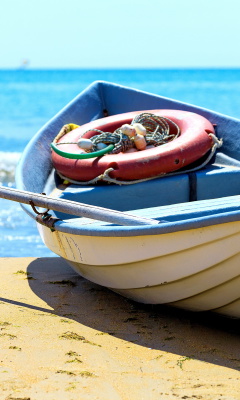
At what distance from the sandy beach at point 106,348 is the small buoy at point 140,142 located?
3.37ft

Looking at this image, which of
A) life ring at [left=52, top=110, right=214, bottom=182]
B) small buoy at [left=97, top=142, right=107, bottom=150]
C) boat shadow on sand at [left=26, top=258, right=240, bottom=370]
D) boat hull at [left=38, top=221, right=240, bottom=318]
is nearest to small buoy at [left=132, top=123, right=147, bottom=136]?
life ring at [left=52, top=110, right=214, bottom=182]

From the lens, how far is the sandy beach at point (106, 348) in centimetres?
254

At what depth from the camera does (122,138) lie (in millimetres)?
4254

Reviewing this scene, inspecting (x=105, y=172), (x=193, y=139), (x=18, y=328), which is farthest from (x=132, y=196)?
(x=18, y=328)

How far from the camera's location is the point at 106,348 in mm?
2963

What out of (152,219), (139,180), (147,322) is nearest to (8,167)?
(139,180)

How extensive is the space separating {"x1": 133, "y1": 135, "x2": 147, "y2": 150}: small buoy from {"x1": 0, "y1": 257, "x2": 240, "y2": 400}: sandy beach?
1.03 meters

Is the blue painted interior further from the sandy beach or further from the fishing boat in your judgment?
the sandy beach

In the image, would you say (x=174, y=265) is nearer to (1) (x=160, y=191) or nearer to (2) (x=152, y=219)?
(2) (x=152, y=219)

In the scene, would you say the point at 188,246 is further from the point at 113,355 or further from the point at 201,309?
the point at 113,355

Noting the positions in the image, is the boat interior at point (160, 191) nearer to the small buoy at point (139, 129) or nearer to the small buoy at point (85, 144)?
the small buoy at point (85, 144)

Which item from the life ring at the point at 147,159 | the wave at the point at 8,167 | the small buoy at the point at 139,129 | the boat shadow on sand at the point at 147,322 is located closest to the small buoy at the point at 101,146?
the life ring at the point at 147,159

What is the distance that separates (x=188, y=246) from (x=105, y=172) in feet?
4.12

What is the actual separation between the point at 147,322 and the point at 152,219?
603 millimetres
